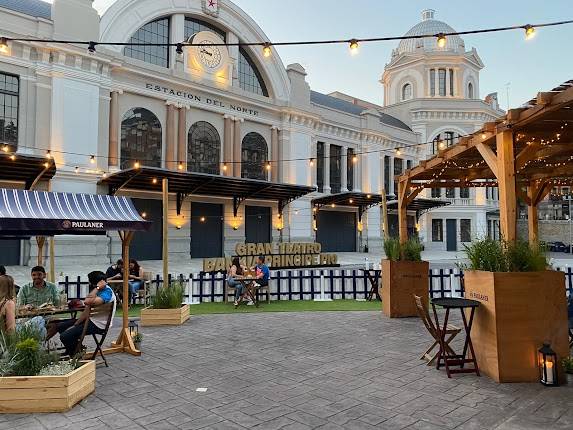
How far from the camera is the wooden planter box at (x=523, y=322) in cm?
563

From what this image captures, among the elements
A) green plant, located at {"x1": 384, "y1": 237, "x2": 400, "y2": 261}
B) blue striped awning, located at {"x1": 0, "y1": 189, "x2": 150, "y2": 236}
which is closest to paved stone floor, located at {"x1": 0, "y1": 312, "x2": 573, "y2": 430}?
blue striped awning, located at {"x1": 0, "y1": 189, "x2": 150, "y2": 236}

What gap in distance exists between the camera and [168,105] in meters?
24.9

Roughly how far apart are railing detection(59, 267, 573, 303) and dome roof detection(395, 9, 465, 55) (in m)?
37.4

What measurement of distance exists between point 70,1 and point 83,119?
582 centimetres

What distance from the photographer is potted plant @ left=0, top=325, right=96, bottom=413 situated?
470 centimetres

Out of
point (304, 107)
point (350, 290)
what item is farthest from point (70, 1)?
point (350, 290)

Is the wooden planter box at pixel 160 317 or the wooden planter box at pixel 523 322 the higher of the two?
the wooden planter box at pixel 523 322

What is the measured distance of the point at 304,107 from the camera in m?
31.9

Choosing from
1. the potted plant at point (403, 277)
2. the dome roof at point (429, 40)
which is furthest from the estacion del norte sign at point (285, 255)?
the dome roof at point (429, 40)

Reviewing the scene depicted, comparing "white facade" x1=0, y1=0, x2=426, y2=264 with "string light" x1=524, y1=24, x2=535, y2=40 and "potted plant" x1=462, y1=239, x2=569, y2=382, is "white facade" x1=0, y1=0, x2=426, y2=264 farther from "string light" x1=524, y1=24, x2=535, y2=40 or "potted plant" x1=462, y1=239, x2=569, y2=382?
"string light" x1=524, y1=24, x2=535, y2=40

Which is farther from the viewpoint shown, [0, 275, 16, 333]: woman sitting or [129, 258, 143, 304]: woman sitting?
[129, 258, 143, 304]: woman sitting

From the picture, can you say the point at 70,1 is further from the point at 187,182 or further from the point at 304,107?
the point at 304,107

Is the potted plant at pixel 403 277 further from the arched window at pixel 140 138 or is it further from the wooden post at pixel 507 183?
the arched window at pixel 140 138

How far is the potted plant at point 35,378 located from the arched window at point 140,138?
1963 cm
